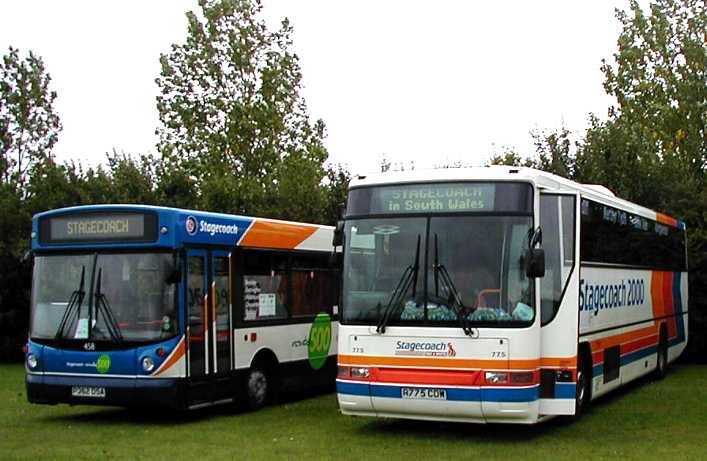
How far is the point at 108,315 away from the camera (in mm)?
14188

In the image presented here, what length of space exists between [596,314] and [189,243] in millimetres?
5734

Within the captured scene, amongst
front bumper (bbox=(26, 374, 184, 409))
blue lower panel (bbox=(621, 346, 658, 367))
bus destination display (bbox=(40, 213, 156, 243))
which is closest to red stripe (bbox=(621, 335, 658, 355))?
blue lower panel (bbox=(621, 346, 658, 367))

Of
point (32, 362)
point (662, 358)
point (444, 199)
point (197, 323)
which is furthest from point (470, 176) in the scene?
point (662, 358)

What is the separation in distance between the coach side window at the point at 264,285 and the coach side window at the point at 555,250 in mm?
4872

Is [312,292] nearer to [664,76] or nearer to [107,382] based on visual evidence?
[107,382]

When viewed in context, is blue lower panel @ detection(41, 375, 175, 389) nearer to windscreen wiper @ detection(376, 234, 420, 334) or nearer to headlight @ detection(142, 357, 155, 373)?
headlight @ detection(142, 357, 155, 373)

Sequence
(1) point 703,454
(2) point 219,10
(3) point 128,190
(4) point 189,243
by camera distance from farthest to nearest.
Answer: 1. (2) point 219,10
2. (3) point 128,190
3. (4) point 189,243
4. (1) point 703,454

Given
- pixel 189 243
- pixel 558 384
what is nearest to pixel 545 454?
pixel 558 384

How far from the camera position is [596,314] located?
14742 mm

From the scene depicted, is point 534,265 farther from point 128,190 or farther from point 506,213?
point 128,190

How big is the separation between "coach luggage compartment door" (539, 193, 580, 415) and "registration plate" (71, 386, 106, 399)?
5793mm

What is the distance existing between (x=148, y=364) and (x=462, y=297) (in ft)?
14.4

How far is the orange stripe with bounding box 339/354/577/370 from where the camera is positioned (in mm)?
12055

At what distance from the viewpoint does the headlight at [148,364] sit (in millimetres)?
13898
